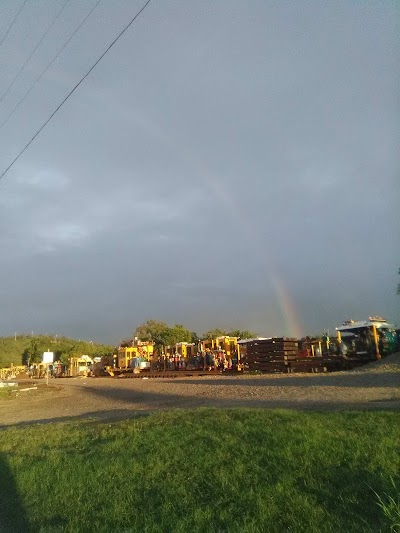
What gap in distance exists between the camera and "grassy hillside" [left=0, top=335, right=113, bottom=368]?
8191 cm

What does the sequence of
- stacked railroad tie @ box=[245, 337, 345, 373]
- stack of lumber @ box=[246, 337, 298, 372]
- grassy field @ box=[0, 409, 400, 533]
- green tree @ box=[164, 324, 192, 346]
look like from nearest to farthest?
grassy field @ box=[0, 409, 400, 533]
stacked railroad tie @ box=[245, 337, 345, 373]
stack of lumber @ box=[246, 337, 298, 372]
green tree @ box=[164, 324, 192, 346]

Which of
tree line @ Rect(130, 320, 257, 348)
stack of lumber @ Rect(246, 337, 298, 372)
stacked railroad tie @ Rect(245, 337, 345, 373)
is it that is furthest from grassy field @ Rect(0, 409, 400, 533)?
tree line @ Rect(130, 320, 257, 348)

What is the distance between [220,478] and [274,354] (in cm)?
2660

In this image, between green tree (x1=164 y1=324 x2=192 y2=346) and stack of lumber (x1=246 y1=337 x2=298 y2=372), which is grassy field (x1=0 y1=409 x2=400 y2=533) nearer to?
stack of lumber (x1=246 y1=337 x2=298 y2=372)

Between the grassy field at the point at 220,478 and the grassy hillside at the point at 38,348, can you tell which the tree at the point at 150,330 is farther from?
the grassy field at the point at 220,478

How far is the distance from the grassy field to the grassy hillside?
6553 centimetres

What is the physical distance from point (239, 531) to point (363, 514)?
1147 mm

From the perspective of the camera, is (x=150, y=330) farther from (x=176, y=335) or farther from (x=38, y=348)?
(x=38, y=348)

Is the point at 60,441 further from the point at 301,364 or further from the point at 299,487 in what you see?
the point at 301,364

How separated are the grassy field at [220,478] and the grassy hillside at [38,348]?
215ft

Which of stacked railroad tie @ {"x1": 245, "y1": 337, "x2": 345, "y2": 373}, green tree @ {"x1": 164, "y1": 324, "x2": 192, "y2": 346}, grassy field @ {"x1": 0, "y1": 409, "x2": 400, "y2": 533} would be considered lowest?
grassy field @ {"x1": 0, "y1": 409, "x2": 400, "y2": 533}

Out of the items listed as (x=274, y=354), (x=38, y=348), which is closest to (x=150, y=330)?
(x=38, y=348)

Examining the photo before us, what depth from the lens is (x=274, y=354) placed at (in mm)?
31906

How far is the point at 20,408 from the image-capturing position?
76.3 feet
